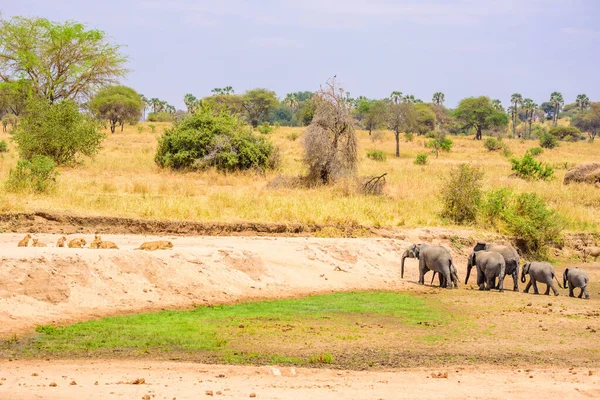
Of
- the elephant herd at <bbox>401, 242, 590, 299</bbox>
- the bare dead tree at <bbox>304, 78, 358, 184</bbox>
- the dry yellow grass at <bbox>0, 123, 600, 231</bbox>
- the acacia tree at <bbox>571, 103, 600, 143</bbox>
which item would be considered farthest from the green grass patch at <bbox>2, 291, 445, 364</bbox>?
the acacia tree at <bbox>571, 103, 600, 143</bbox>

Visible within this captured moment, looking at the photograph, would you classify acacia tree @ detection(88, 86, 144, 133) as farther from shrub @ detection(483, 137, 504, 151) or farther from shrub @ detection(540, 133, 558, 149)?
shrub @ detection(540, 133, 558, 149)

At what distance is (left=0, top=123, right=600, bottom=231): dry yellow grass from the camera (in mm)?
20359

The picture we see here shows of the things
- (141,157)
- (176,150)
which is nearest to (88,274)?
(176,150)

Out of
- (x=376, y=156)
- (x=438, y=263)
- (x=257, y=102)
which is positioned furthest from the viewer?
(x=257, y=102)

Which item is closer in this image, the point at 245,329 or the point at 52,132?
the point at 245,329

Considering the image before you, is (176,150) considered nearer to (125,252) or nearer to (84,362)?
(125,252)

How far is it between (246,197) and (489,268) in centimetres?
915

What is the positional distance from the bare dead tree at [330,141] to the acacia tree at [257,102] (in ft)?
148

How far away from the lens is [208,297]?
45.1 feet

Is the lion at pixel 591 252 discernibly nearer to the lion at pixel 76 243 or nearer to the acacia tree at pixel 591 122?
the lion at pixel 76 243

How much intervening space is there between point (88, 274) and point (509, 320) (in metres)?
6.96

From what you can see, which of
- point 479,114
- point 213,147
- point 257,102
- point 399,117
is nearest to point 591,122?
point 479,114

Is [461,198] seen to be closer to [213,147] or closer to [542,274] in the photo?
[542,274]

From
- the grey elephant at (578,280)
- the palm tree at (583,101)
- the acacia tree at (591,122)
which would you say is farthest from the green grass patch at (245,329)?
the palm tree at (583,101)
